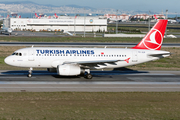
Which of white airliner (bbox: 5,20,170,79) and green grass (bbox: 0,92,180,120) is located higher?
white airliner (bbox: 5,20,170,79)

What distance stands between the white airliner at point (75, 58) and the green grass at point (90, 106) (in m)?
7.60

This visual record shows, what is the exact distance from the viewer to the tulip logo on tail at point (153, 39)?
38469 mm

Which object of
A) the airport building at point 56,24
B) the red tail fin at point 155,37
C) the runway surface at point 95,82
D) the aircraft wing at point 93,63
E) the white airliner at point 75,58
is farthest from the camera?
the airport building at point 56,24

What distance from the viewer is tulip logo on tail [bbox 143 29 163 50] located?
38.5 meters

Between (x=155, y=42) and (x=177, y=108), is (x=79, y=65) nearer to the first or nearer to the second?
(x=155, y=42)

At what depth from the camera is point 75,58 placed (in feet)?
117

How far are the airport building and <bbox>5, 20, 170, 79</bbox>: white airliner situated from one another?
424 feet

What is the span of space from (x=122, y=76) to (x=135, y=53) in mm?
3828

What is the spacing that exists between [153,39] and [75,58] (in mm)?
11788

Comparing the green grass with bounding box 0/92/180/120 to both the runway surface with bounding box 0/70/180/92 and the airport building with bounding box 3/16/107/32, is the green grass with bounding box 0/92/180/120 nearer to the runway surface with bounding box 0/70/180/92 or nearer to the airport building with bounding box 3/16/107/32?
the runway surface with bounding box 0/70/180/92

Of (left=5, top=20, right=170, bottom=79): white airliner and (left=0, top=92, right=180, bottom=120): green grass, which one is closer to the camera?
(left=0, top=92, right=180, bottom=120): green grass

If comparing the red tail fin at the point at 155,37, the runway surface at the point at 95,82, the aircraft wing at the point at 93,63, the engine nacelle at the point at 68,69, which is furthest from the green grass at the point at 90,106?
the red tail fin at the point at 155,37

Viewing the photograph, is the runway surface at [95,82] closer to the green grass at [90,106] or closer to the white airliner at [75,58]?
the white airliner at [75,58]

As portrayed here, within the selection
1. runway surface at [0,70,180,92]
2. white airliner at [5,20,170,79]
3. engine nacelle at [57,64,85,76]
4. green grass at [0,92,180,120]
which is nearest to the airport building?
runway surface at [0,70,180,92]
